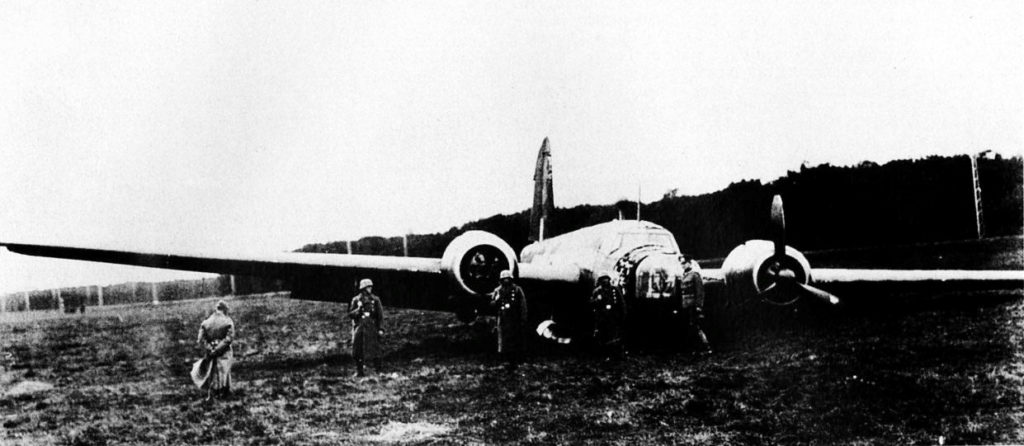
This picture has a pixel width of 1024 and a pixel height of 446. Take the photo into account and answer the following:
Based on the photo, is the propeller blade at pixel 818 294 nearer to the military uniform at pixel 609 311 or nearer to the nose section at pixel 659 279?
the nose section at pixel 659 279

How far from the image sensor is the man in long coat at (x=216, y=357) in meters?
8.80

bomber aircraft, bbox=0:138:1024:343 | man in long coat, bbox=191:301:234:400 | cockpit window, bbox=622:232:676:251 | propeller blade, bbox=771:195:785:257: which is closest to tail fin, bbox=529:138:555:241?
bomber aircraft, bbox=0:138:1024:343

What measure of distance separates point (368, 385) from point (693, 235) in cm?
2003

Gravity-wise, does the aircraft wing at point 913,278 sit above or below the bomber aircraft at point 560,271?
below

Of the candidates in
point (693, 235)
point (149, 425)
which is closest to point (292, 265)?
point (149, 425)

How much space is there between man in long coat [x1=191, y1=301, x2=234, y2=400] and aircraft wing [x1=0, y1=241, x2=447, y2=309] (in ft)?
5.25

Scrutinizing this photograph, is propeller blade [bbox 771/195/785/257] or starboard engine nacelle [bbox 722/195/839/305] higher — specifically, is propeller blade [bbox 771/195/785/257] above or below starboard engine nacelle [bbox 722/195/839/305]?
above

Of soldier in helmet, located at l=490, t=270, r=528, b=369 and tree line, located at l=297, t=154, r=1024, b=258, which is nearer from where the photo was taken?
soldier in helmet, located at l=490, t=270, r=528, b=369

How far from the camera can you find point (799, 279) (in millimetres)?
10695

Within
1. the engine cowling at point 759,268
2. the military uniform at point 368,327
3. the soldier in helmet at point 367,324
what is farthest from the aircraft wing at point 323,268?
the engine cowling at point 759,268

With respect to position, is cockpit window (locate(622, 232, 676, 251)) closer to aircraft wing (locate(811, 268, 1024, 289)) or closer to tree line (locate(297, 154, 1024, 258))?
aircraft wing (locate(811, 268, 1024, 289))

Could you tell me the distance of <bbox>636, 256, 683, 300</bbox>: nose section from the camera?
9.84 m

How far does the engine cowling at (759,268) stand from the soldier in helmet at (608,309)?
6.05 ft

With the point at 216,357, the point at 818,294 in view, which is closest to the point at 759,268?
the point at 818,294
